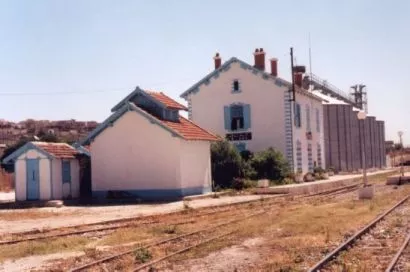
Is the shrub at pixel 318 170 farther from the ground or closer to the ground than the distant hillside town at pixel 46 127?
closer to the ground

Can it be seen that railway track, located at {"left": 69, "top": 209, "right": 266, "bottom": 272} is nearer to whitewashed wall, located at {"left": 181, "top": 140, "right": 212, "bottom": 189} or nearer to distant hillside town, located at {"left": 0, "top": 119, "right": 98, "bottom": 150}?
whitewashed wall, located at {"left": 181, "top": 140, "right": 212, "bottom": 189}

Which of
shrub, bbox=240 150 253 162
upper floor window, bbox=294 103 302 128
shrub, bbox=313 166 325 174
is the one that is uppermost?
upper floor window, bbox=294 103 302 128

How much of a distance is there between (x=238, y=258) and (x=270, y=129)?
104 ft

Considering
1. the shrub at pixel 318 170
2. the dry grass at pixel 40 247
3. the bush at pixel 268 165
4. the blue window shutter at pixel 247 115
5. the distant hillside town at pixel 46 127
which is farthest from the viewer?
the distant hillside town at pixel 46 127

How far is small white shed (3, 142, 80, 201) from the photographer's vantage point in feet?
98.9

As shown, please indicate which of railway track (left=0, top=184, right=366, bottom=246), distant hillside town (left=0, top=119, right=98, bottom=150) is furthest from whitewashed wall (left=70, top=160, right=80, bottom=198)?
distant hillside town (left=0, top=119, right=98, bottom=150)

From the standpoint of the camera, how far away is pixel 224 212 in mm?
22688

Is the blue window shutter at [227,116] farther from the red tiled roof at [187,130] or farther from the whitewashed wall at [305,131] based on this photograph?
the red tiled roof at [187,130]

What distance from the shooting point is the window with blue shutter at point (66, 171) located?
31.3 metres

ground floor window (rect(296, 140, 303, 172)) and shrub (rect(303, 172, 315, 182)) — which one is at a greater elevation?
ground floor window (rect(296, 140, 303, 172))

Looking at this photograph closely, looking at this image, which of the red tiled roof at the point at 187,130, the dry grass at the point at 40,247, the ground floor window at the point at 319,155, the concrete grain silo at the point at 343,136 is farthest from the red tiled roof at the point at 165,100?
the concrete grain silo at the point at 343,136

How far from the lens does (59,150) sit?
3152 cm

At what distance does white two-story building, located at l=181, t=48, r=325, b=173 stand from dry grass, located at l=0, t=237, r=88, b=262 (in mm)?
28199

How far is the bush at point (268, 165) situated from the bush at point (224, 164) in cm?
230
